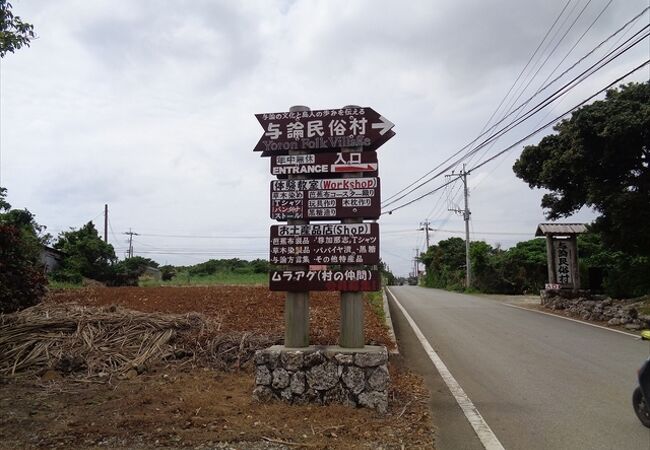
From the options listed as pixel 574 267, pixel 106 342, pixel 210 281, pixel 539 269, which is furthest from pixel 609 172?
pixel 210 281

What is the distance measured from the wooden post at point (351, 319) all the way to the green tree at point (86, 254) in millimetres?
33905

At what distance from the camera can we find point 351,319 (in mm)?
6605

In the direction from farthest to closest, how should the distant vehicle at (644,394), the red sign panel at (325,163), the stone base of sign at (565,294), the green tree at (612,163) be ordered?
the stone base of sign at (565,294) → the green tree at (612,163) → the red sign panel at (325,163) → the distant vehicle at (644,394)

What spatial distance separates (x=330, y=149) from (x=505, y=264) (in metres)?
31.1

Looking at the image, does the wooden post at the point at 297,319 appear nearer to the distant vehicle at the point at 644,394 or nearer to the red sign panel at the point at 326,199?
the red sign panel at the point at 326,199

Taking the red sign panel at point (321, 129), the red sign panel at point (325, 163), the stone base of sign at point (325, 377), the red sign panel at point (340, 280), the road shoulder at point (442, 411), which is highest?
the red sign panel at point (321, 129)

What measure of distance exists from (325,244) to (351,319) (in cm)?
103

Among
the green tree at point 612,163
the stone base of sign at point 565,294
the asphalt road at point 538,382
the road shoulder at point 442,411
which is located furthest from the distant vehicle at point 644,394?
the stone base of sign at point 565,294

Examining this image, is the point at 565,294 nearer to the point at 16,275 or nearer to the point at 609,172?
the point at 609,172

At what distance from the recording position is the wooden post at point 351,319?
258 inches

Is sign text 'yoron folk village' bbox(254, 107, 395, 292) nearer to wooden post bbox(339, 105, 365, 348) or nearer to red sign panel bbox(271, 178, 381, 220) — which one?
red sign panel bbox(271, 178, 381, 220)

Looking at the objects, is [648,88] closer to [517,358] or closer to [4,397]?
[517,358]

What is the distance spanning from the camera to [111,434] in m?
5.12

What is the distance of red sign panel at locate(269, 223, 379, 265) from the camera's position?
21.7ft
